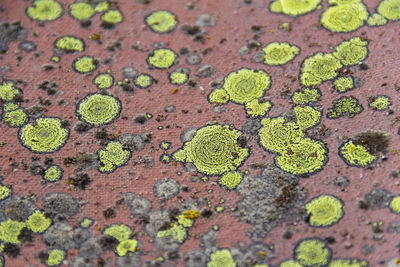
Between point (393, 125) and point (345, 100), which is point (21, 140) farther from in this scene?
point (393, 125)

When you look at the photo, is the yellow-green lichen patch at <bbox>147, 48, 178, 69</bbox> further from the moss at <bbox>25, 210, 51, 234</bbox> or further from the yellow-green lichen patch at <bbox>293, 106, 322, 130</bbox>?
the moss at <bbox>25, 210, 51, 234</bbox>

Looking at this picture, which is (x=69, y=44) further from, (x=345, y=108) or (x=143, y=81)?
(x=345, y=108)

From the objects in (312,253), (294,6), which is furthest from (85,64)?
(312,253)

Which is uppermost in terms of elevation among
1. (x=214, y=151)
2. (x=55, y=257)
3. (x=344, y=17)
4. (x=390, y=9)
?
(x=390, y=9)

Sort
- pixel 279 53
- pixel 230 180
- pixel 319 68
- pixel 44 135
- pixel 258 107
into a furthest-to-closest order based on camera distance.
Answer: pixel 279 53 < pixel 319 68 < pixel 258 107 < pixel 44 135 < pixel 230 180

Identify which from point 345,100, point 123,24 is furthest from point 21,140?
point 345,100

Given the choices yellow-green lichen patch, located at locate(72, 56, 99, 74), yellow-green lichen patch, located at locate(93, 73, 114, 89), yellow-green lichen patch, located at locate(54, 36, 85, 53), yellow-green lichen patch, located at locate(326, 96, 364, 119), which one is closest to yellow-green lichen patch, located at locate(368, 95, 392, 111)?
yellow-green lichen patch, located at locate(326, 96, 364, 119)
